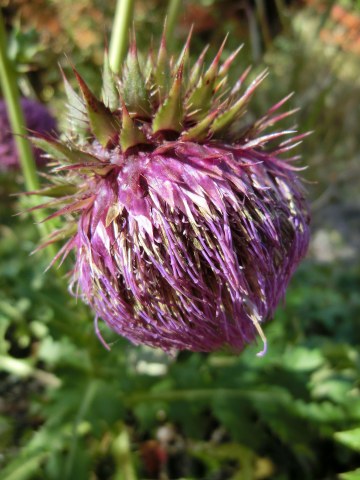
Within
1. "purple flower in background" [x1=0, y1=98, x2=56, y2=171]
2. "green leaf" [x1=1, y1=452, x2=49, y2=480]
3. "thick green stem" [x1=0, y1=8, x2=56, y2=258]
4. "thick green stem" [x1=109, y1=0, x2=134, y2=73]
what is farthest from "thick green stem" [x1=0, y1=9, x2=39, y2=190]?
"green leaf" [x1=1, y1=452, x2=49, y2=480]

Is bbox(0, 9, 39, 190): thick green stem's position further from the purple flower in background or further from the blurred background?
the purple flower in background

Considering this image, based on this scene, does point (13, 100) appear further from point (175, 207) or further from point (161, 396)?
point (161, 396)

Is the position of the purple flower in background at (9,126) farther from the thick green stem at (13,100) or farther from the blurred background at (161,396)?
the thick green stem at (13,100)

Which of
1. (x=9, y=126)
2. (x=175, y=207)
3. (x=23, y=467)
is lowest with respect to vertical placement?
(x=23, y=467)

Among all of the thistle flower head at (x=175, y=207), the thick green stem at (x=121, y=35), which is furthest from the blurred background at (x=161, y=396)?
the thistle flower head at (x=175, y=207)

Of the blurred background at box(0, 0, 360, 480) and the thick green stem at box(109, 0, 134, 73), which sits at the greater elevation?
the thick green stem at box(109, 0, 134, 73)

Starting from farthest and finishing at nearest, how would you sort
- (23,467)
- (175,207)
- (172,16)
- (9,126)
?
(9,126) < (23,467) < (172,16) < (175,207)

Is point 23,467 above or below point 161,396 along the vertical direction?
below

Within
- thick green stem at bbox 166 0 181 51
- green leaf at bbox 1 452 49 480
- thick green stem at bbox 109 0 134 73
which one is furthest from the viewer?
green leaf at bbox 1 452 49 480

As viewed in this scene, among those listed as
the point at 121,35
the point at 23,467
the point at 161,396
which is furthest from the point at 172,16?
the point at 23,467
